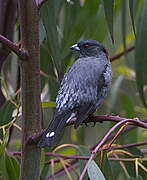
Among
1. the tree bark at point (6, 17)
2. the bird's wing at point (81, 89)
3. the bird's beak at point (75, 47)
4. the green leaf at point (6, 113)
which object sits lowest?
the green leaf at point (6, 113)

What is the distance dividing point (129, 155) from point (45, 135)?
0.72m

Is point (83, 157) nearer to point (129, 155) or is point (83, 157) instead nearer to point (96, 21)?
point (129, 155)

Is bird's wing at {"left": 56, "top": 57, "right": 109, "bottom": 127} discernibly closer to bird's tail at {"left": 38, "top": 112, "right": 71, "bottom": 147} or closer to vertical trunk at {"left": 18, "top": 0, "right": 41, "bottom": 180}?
bird's tail at {"left": 38, "top": 112, "right": 71, "bottom": 147}

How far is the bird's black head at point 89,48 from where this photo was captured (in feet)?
8.44

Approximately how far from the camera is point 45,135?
1538 millimetres

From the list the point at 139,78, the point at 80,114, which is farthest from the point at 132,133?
the point at 80,114

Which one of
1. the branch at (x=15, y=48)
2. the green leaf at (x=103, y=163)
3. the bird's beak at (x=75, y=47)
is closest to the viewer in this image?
the branch at (x=15, y=48)

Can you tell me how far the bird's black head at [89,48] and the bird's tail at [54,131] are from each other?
0.68 m

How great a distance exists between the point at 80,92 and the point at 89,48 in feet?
1.92

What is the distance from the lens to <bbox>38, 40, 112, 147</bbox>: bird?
187cm

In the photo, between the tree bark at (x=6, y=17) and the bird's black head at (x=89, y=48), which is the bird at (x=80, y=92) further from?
the tree bark at (x=6, y=17)

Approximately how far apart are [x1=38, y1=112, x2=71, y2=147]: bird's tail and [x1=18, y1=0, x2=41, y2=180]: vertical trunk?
0.17 ft

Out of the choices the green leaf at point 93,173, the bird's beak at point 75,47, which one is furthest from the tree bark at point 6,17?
the green leaf at point 93,173

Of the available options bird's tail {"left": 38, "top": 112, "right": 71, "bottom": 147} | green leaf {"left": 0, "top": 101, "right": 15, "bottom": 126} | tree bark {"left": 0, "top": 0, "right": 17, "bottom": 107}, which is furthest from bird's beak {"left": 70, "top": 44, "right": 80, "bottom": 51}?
bird's tail {"left": 38, "top": 112, "right": 71, "bottom": 147}
